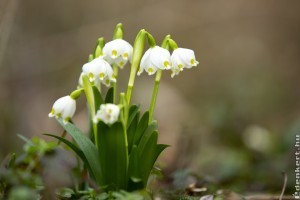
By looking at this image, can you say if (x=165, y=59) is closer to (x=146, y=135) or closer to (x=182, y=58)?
(x=182, y=58)

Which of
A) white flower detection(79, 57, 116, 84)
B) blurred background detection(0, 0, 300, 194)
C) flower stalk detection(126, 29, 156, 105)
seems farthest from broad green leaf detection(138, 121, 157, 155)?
blurred background detection(0, 0, 300, 194)

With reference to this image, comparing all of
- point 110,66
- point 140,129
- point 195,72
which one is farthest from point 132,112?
point 195,72

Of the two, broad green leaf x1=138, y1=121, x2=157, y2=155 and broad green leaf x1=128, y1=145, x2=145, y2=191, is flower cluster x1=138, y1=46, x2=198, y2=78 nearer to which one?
broad green leaf x1=138, y1=121, x2=157, y2=155

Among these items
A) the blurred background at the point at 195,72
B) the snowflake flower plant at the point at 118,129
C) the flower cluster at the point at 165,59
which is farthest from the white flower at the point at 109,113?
the blurred background at the point at 195,72

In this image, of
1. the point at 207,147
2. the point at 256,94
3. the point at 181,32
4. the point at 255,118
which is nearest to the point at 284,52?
the point at 181,32

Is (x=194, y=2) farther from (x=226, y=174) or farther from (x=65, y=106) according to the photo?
(x=65, y=106)

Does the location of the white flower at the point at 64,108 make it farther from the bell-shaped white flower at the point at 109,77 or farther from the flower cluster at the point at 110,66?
the bell-shaped white flower at the point at 109,77
